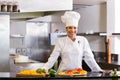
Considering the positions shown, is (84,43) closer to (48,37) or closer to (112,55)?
(112,55)

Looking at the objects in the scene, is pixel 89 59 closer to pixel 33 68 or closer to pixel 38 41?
pixel 33 68

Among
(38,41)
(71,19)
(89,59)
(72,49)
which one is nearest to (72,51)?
(72,49)

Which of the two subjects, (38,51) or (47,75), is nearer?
(47,75)

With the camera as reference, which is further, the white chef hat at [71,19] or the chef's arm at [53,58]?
the white chef hat at [71,19]

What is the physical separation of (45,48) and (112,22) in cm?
290

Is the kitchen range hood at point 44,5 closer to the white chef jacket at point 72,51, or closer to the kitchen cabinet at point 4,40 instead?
the kitchen cabinet at point 4,40

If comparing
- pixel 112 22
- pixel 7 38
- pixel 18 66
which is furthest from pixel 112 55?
pixel 7 38

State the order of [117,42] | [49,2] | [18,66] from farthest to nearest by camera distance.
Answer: [117,42], [18,66], [49,2]

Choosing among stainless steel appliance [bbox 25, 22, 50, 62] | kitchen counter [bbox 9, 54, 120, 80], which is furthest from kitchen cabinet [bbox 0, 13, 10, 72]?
stainless steel appliance [bbox 25, 22, 50, 62]

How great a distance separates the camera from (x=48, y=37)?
25.2ft

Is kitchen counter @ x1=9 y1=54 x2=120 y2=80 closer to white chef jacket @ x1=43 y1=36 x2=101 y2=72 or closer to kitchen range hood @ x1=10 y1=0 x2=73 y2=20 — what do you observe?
white chef jacket @ x1=43 y1=36 x2=101 y2=72

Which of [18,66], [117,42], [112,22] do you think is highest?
[112,22]

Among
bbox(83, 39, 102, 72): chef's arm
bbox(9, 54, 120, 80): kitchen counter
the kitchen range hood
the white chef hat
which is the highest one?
the kitchen range hood

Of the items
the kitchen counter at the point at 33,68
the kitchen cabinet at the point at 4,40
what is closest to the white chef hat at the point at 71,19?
the kitchen counter at the point at 33,68
